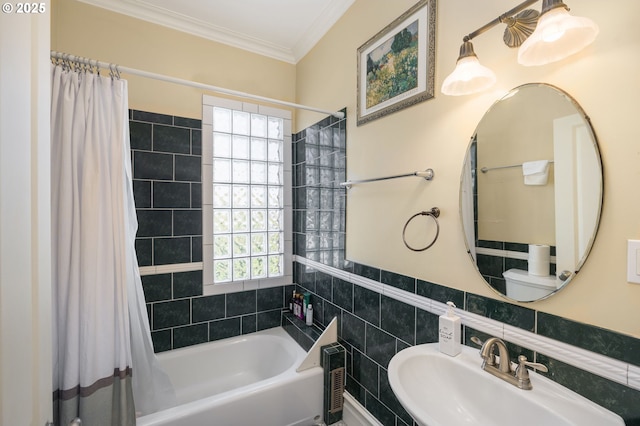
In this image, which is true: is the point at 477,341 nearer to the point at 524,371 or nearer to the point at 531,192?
the point at 524,371

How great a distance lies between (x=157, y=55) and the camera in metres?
2.05

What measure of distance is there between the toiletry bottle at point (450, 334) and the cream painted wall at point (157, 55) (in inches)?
85.0

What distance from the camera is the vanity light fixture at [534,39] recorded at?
741mm

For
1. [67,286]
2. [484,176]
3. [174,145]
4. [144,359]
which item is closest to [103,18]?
[174,145]

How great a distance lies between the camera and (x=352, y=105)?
6.05ft

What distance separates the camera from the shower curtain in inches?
50.4

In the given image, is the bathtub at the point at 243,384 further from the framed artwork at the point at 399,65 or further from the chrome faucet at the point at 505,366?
the framed artwork at the point at 399,65

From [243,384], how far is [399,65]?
8.14 feet

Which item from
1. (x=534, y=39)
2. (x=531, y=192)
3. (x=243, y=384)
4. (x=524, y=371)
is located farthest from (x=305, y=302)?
(x=534, y=39)

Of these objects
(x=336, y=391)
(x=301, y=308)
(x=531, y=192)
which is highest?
(x=531, y=192)

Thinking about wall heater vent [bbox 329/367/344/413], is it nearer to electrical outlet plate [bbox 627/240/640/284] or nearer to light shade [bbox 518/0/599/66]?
electrical outlet plate [bbox 627/240/640/284]

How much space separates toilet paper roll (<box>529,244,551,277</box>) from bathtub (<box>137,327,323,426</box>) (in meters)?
1.38

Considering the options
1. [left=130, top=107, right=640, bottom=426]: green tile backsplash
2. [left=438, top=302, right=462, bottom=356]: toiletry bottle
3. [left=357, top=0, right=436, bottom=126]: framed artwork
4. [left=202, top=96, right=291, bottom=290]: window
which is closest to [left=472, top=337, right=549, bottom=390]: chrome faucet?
[left=438, top=302, right=462, bottom=356]: toiletry bottle

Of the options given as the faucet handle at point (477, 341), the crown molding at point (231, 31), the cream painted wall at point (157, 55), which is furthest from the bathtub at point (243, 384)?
the crown molding at point (231, 31)
